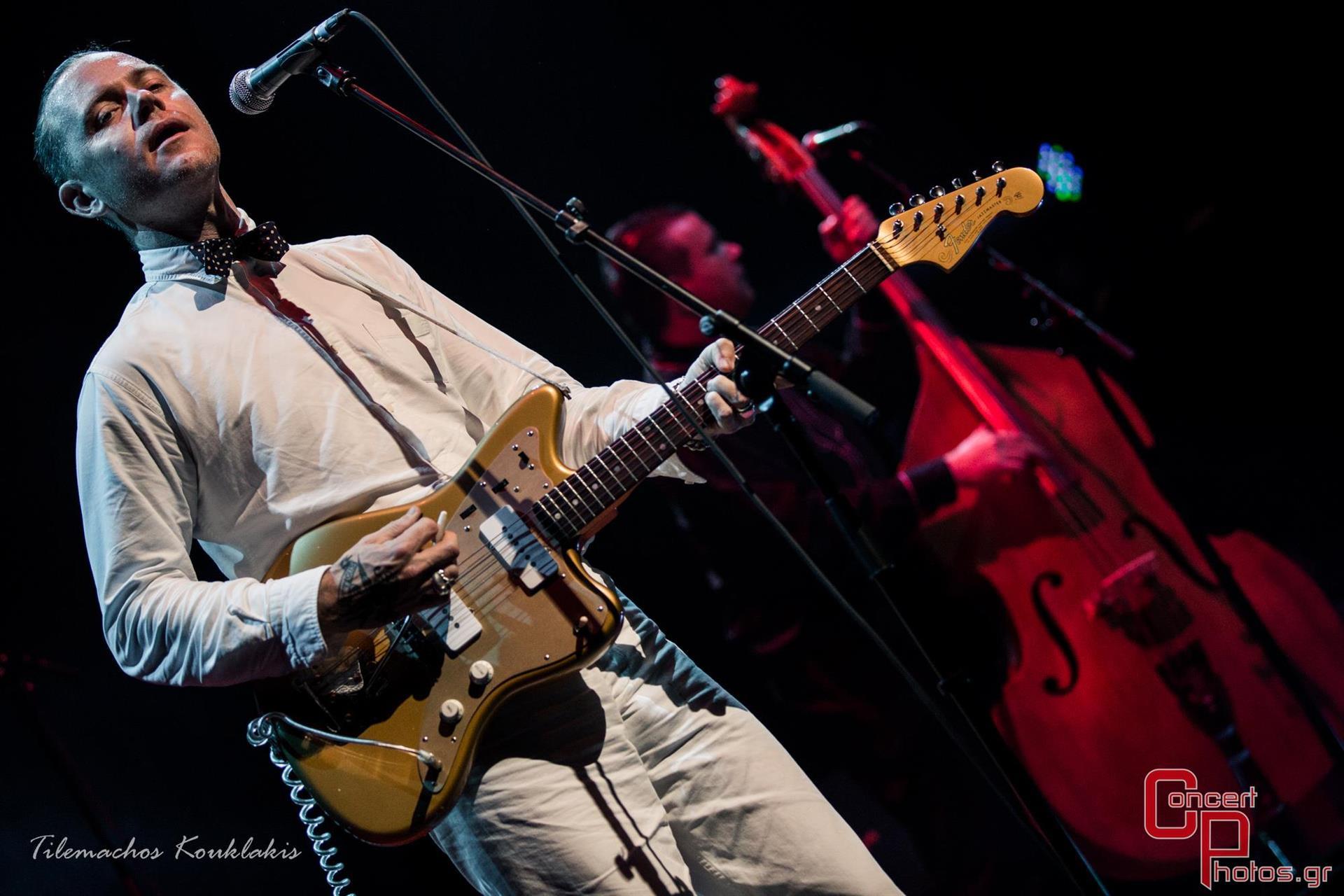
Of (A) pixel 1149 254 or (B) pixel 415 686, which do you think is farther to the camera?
(A) pixel 1149 254

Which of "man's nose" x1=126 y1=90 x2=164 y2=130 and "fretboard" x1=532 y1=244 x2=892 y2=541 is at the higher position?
"man's nose" x1=126 y1=90 x2=164 y2=130

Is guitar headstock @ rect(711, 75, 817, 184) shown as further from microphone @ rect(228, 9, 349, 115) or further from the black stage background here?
microphone @ rect(228, 9, 349, 115)

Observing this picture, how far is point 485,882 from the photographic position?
181cm

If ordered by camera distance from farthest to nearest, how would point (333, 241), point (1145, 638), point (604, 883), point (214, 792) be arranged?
point (214, 792)
point (1145, 638)
point (333, 241)
point (604, 883)

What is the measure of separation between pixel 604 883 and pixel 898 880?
1870mm

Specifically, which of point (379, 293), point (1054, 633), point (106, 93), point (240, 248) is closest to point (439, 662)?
point (379, 293)

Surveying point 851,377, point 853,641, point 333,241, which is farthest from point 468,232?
point 853,641

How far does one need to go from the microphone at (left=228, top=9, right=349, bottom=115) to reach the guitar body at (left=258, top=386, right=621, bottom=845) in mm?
807

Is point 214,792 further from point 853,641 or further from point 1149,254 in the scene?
point 1149,254

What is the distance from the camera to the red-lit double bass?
277 centimetres

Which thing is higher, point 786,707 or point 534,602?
point 534,602

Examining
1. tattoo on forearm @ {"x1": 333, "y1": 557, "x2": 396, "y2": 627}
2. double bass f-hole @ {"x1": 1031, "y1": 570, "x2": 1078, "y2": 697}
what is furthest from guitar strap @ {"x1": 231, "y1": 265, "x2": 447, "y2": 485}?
double bass f-hole @ {"x1": 1031, "y1": 570, "x2": 1078, "y2": 697}

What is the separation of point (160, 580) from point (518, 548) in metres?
0.71

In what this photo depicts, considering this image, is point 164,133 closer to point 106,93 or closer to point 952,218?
point 106,93
